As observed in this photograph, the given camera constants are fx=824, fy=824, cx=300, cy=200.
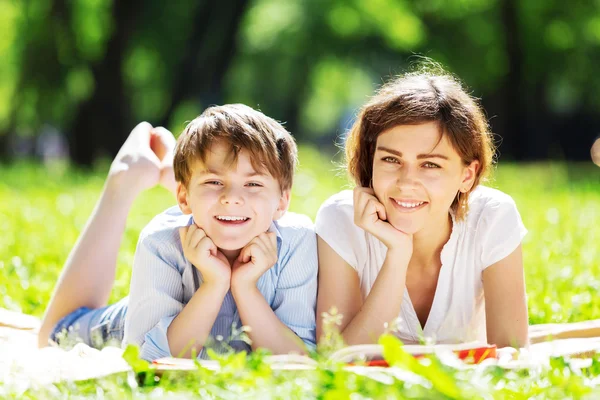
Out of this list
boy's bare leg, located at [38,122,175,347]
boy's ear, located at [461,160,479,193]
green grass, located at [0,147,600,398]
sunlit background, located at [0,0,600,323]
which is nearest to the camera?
green grass, located at [0,147,600,398]

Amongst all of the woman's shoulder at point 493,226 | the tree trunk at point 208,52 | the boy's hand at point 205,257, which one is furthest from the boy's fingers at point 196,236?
the tree trunk at point 208,52

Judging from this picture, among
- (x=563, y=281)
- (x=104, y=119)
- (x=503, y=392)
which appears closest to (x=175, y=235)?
(x=503, y=392)

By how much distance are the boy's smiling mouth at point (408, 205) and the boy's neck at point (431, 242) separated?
0.81 feet

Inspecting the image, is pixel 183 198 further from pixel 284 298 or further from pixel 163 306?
pixel 284 298

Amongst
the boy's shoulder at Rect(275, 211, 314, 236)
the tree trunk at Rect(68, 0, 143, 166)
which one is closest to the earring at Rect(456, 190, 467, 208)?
the boy's shoulder at Rect(275, 211, 314, 236)

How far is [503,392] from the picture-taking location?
2395 mm

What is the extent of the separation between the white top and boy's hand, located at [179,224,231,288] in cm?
55

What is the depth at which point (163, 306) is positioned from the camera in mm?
3256

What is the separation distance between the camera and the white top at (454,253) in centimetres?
354

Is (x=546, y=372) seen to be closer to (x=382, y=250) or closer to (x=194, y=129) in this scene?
(x=382, y=250)

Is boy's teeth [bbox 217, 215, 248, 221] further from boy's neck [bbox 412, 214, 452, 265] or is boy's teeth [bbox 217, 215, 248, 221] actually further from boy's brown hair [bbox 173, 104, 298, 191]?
boy's neck [bbox 412, 214, 452, 265]

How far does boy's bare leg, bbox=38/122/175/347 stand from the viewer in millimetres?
4039

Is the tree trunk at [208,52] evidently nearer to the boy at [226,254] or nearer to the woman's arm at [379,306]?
the boy at [226,254]

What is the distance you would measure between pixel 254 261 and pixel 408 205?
0.68 meters
